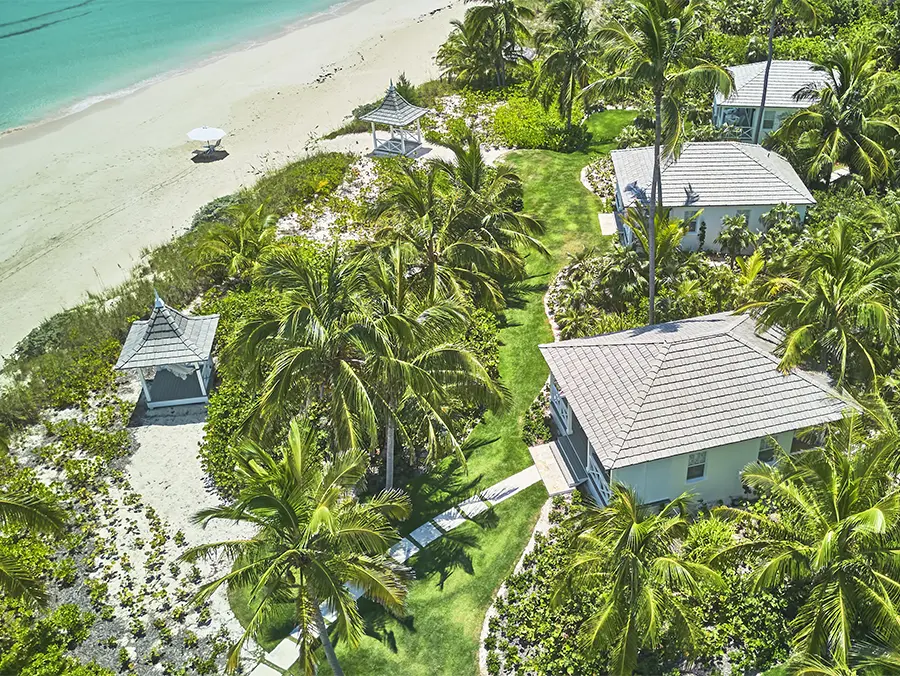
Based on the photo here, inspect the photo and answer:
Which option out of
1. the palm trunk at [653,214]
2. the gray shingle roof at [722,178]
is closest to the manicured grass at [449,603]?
the palm trunk at [653,214]

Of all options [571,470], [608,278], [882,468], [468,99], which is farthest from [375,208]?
[468,99]

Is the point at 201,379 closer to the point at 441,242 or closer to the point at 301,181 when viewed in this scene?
the point at 441,242

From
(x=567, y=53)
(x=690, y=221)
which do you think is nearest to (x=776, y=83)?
(x=567, y=53)

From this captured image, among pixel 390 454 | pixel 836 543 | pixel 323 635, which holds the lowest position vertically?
pixel 390 454

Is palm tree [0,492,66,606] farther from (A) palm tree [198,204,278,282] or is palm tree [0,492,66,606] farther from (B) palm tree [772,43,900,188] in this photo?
(B) palm tree [772,43,900,188]

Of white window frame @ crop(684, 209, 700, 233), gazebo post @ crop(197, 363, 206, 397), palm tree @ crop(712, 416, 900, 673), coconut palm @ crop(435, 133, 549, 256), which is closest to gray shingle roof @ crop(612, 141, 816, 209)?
white window frame @ crop(684, 209, 700, 233)

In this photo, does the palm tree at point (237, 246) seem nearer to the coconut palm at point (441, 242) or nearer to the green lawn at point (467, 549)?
the coconut palm at point (441, 242)

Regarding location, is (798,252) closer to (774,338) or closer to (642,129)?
(774,338)
